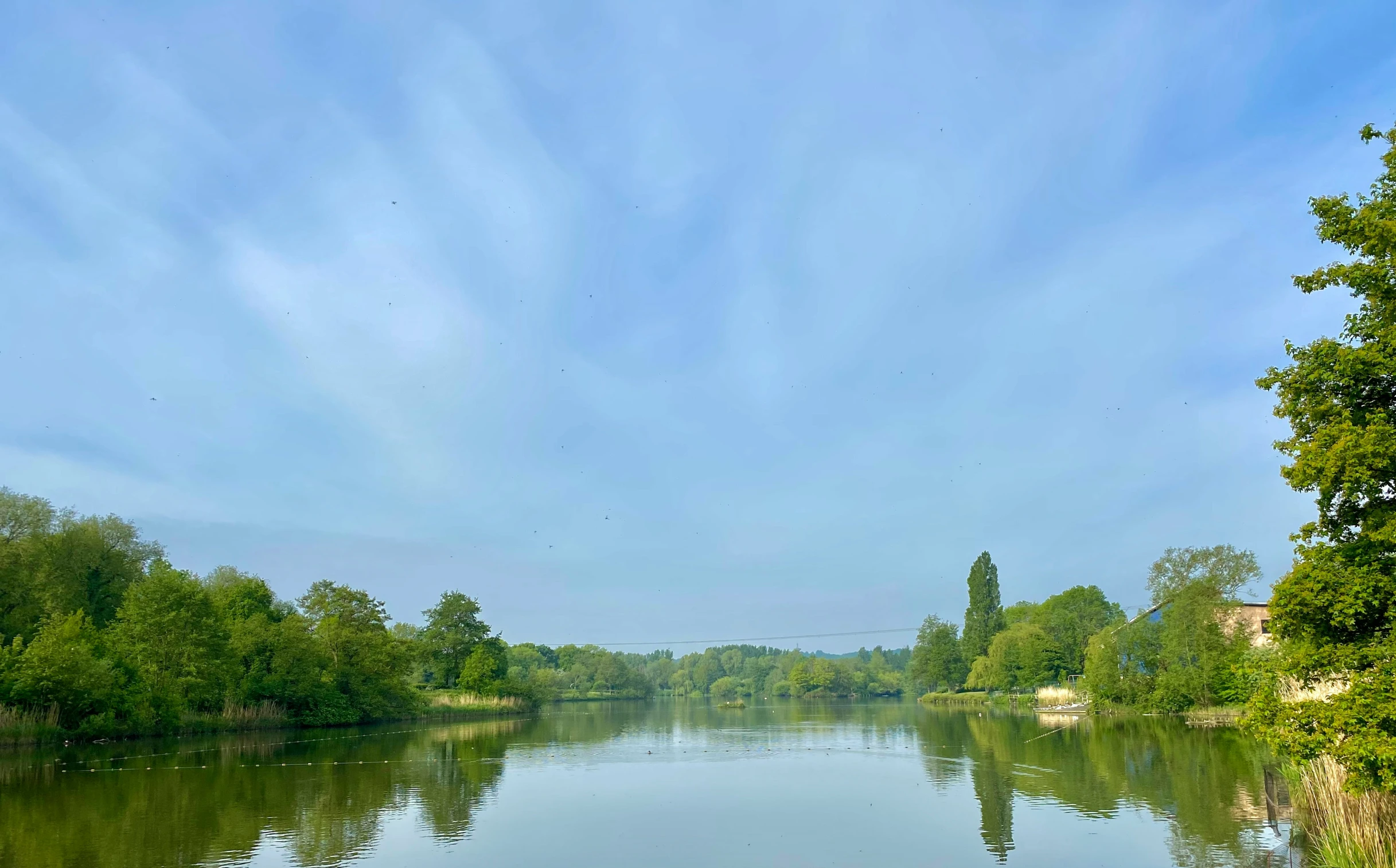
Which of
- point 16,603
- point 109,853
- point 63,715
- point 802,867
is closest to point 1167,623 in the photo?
point 802,867

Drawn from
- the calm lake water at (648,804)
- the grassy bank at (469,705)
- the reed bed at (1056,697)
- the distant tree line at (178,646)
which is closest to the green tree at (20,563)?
the distant tree line at (178,646)

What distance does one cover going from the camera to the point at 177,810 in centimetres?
2112

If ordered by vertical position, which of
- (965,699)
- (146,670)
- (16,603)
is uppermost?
(16,603)

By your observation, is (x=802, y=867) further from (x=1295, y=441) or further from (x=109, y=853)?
(x=109, y=853)

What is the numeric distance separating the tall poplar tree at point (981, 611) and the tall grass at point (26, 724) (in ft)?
305

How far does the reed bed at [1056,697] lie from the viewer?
72.4 meters

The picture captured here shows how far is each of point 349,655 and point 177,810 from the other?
43610 mm

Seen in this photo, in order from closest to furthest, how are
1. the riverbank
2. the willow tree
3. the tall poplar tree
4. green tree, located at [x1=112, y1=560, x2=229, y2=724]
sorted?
1. the willow tree
2. the riverbank
3. green tree, located at [x1=112, y1=560, x2=229, y2=724]
4. the tall poplar tree

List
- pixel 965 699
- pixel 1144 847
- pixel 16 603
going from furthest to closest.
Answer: pixel 965 699 → pixel 16 603 → pixel 1144 847

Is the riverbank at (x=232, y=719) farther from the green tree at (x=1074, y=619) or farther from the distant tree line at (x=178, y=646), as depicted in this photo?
the green tree at (x=1074, y=619)

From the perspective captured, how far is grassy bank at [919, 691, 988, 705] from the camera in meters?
96.6

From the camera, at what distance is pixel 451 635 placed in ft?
272

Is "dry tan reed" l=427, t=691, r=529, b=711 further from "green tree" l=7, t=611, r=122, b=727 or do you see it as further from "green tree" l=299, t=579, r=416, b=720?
"green tree" l=7, t=611, r=122, b=727

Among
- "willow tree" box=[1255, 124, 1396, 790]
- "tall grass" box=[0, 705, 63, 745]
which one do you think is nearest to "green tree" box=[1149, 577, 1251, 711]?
"willow tree" box=[1255, 124, 1396, 790]
